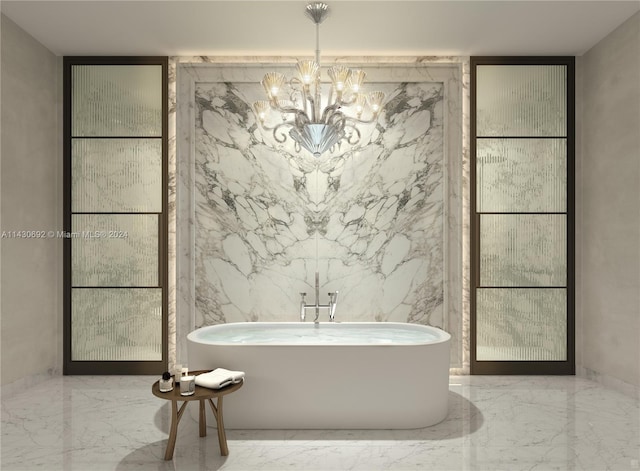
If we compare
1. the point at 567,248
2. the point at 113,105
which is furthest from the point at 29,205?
the point at 567,248

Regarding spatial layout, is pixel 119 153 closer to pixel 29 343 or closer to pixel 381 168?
pixel 29 343

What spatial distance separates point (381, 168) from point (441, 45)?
1158 millimetres

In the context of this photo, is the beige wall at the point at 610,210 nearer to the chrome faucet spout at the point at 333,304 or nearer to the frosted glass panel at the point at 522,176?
the frosted glass panel at the point at 522,176

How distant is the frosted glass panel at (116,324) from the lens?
13.6 feet

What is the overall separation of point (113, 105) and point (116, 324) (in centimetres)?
198

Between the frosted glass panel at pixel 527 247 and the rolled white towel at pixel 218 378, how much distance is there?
2.55 metres

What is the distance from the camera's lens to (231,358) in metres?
2.94

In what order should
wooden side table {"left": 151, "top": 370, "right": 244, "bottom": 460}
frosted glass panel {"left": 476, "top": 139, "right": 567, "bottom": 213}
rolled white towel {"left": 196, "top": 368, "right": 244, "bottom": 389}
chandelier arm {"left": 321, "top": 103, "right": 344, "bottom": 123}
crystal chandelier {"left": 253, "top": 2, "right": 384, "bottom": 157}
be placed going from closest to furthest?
wooden side table {"left": 151, "top": 370, "right": 244, "bottom": 460}
rolled white towel {"left": 196, "top": 368, "right": 244, "bottom": 389}
crystal chandelier {"left": 253, "top": 2, "right": 384, "bottom": 157}
chandelier arm {"left": 321, "top": 103, "right": 344, "bottom": 123}
frosted glass panel {"left": 476, "top": 139, "right": 567, "bottom": 213}

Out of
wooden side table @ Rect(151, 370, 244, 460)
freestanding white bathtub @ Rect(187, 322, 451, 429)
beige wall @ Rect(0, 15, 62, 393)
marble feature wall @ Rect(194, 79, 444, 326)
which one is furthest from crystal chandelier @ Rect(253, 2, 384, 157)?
beige wall @ Rect(0, 15, 62, 393)

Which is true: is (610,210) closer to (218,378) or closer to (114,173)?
(218,378)

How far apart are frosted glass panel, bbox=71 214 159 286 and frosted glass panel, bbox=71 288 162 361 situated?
11 centimetres

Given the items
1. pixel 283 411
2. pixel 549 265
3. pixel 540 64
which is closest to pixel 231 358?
pixel 283 411

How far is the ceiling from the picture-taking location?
330 centimetres

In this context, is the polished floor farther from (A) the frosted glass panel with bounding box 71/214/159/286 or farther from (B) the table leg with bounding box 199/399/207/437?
(A) the frosted glass panel with bounding box 71/214/159/286
